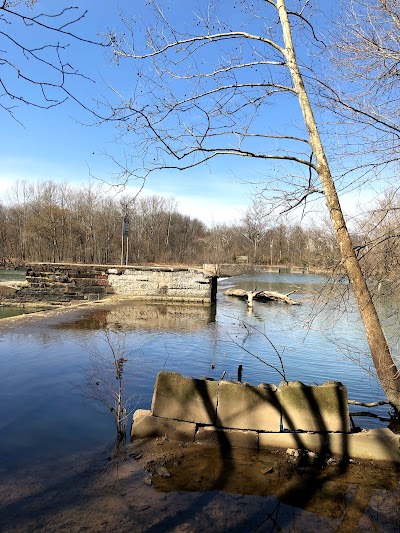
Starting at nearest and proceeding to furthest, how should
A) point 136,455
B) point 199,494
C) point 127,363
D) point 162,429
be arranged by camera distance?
1. point 199,494
2. point 136,455
3. point 162,429
4. point 127,363

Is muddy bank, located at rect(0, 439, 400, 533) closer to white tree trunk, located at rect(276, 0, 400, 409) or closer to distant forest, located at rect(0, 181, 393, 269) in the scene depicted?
white tree trunk, located at rect(276, 0, 400, 409)

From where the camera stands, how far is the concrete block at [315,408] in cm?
487

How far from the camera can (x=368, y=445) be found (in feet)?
15.8

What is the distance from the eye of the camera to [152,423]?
16.9 feet

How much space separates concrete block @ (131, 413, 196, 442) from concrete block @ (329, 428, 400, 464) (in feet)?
5.33

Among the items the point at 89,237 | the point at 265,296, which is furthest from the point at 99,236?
the point at 265,296

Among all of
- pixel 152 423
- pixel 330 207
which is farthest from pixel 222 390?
pixel 330 207

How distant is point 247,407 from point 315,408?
0.76 m

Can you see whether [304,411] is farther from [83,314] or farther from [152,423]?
[83,314]

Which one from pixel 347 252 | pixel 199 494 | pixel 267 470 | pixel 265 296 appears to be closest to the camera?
pixel 199 494

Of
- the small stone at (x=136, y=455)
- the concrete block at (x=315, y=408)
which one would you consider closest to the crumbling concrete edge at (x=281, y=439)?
the concrete block at (x=315, y=408)

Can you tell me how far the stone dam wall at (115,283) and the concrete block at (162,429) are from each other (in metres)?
14.2

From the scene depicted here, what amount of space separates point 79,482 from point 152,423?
1191 mm

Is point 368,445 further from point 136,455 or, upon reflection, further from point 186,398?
point 136,455
